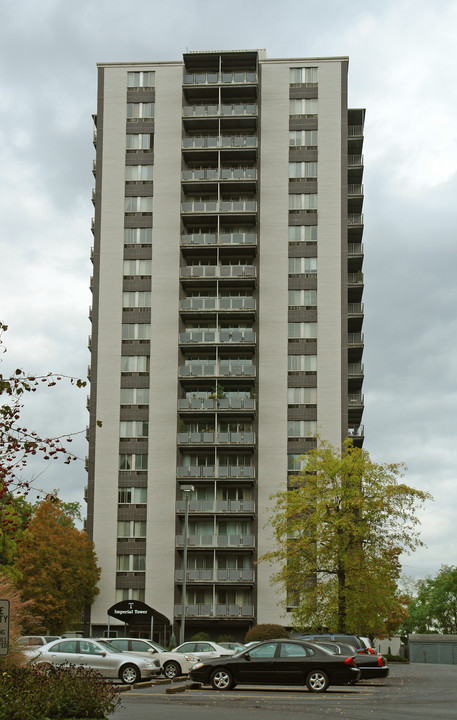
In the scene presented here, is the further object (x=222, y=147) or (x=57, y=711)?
(x=222, y=147)

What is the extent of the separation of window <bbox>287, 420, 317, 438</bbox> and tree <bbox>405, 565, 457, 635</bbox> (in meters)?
72.2

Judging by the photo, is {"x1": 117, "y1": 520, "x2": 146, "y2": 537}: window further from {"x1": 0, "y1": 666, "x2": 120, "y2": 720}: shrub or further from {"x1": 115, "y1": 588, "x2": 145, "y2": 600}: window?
{"x1": 0, "y1": 666, "x2": 120, "y2": 720}: shrub

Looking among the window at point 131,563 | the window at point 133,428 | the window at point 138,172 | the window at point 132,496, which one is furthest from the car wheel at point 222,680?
the window at point 138,172

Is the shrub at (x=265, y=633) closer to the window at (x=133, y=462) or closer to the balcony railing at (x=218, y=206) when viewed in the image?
the window at (x=133, y=462)

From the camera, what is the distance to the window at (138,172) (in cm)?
7438

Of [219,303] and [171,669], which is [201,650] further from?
[219,303]

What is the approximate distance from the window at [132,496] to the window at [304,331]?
15.4 m

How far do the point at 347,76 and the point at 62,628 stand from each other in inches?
1791

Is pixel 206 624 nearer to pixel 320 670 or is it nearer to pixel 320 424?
pixel 320 424

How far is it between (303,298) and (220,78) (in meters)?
18.2

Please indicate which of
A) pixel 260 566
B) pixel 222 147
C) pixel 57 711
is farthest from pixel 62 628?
pixel 57 711

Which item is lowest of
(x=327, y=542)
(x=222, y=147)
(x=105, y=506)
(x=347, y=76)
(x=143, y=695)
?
(x=143, y=695)

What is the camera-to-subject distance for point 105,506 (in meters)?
69.0

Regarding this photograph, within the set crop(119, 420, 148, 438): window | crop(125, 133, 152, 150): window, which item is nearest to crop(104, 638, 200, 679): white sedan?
crop(119, 420, 148, 438): window
